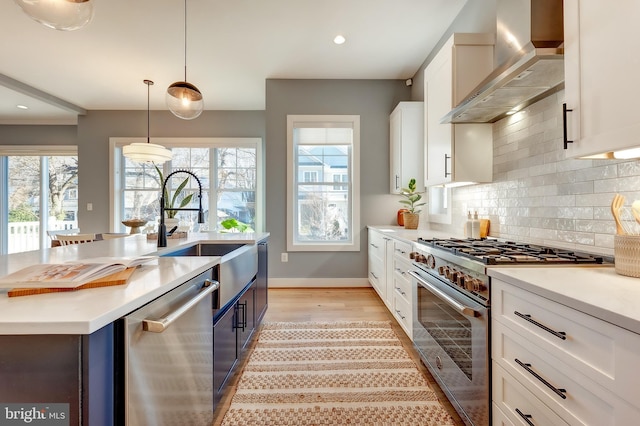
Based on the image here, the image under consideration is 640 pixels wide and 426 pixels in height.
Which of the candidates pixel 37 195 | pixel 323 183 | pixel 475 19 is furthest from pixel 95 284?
pixel 37 195

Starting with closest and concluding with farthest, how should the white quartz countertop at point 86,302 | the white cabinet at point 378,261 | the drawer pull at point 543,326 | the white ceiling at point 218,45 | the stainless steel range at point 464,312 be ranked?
the white quartz countertop at point 86,302
the drawer pull at point 543,326
the stainless steel range at point 464,312
the white ceiling at point 218,45
the white cabinet at point 378,261

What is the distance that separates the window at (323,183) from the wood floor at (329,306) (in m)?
0.58

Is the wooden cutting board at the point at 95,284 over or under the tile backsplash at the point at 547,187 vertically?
under

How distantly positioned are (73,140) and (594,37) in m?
7.30

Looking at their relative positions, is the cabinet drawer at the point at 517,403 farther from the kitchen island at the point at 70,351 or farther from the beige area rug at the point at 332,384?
the kitchen island at the point at 70,351

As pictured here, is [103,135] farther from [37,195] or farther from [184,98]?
[184,98]

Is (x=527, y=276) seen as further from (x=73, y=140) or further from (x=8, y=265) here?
(x=73, y=140)

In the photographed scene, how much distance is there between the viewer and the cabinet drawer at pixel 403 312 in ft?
7.06

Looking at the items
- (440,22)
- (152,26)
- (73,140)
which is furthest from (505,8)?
(73,140)

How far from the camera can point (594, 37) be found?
1029mm

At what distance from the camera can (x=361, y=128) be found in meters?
3.99

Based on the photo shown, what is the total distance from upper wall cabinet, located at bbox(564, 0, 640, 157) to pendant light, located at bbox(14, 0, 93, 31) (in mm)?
2073

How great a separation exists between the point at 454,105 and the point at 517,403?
1835 millimetres

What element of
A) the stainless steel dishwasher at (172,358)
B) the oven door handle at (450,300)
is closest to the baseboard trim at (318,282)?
the oven door handle at (450,300)
